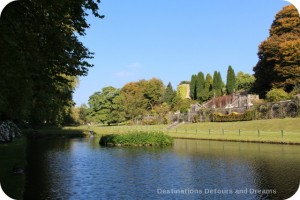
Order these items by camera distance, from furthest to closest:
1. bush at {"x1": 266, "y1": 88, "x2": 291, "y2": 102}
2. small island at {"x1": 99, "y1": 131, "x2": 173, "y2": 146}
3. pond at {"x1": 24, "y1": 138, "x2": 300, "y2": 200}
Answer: bush at {"x1": 266, "y1": 88, "x2": 291, "y2": 102}
small island at {"x1": 99, "y1": 131, "x2": 173, "y2": 146}
pond at {"x1": 24, "y1": 138, "x2": 300, "y2": 200}

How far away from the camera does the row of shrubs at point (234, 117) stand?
47.8m

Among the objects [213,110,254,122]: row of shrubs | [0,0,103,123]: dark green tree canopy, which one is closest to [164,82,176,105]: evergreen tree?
[213,110,254,122]: row of shrubs

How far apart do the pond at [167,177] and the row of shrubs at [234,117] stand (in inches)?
952

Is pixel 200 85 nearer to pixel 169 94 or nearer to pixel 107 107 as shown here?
pixel 169 94

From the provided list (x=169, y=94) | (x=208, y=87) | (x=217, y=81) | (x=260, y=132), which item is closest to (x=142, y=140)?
(x=260, y=132)

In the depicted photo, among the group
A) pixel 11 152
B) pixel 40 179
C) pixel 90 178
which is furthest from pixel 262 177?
pixel 11 152

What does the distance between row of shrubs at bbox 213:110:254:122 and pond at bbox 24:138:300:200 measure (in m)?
24.2

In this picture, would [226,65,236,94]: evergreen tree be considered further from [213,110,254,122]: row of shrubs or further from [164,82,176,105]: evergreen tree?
[213,110,254,122]: row of shrubs

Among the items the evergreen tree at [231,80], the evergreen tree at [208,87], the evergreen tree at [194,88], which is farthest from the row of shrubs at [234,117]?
the evergreen tree at [194,88]

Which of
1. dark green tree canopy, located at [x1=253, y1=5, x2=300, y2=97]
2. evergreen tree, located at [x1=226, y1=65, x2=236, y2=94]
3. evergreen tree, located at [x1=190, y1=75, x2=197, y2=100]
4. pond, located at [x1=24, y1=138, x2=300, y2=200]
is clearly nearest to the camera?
pond, located at [x1=24, y1=138, x2=300, y2=200]

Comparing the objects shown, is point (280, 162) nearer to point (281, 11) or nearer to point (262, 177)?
point (262, 177)

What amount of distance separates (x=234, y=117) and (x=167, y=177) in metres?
35.6

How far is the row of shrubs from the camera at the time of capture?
47.8 meters

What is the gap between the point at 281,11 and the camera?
2164 inches
